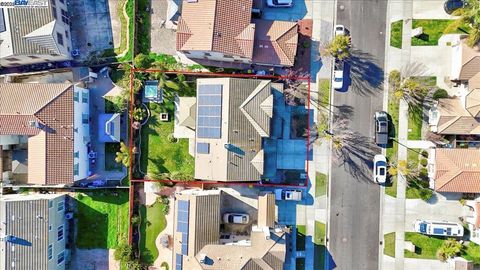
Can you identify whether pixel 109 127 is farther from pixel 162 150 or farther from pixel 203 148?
pixel 203 148

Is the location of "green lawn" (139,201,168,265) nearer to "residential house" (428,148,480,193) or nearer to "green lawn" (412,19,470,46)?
"residential house" (428,148,480,193)

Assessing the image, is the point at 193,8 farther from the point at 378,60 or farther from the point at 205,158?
the point at 378,60

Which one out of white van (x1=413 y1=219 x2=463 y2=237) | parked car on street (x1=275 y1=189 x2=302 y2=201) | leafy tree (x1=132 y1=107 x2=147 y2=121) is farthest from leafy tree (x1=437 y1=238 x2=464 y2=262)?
leafy tree (x1=132 y1=107 x2=147 y2=121)

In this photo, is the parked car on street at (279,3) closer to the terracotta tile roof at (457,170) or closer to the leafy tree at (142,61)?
the leafy tree at (142,61)

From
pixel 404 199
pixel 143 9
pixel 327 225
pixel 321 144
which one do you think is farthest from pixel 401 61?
pixel 143 9

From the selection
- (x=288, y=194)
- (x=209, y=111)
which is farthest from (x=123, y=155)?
(x=288, y=194)
